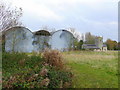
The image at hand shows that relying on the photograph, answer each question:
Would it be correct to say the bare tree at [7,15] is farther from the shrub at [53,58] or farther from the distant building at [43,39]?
the distant building at [43,39]

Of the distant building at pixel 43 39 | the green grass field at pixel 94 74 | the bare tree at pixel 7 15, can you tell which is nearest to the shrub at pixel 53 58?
the green grass field at pixel 94 74

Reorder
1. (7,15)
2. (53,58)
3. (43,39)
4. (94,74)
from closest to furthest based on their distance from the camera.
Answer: (53,58), (94,74), (7,15), (43,39)

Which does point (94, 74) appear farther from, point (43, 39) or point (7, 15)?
point (43, 39)

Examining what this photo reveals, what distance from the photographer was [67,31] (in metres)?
22.2

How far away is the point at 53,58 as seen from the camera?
181 inches

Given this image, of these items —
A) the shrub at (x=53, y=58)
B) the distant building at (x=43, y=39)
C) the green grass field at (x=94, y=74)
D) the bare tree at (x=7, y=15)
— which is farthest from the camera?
the distant building at (x=43, y=39)

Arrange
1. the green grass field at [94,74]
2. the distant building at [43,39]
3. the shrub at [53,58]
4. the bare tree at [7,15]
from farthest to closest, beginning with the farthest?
the distant building at [43,39] → the bare tree at [7,15] → the shrub at [53,58] → the green grass field at [94,74]

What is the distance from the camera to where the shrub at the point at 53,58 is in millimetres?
4516

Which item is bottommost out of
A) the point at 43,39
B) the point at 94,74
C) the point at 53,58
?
the point at 94,74

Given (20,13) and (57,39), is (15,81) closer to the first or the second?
(20,13)

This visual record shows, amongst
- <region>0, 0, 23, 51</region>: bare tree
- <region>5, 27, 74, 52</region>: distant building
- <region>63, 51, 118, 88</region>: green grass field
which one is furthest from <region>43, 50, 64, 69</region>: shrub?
<region>5, 27, 74, 52</region>: distant building

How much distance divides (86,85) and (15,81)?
1.85m

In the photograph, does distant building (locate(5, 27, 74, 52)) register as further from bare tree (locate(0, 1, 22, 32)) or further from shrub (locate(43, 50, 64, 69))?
shrub (locate(43, 50, 64, 69))

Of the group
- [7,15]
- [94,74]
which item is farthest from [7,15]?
[94,74]
